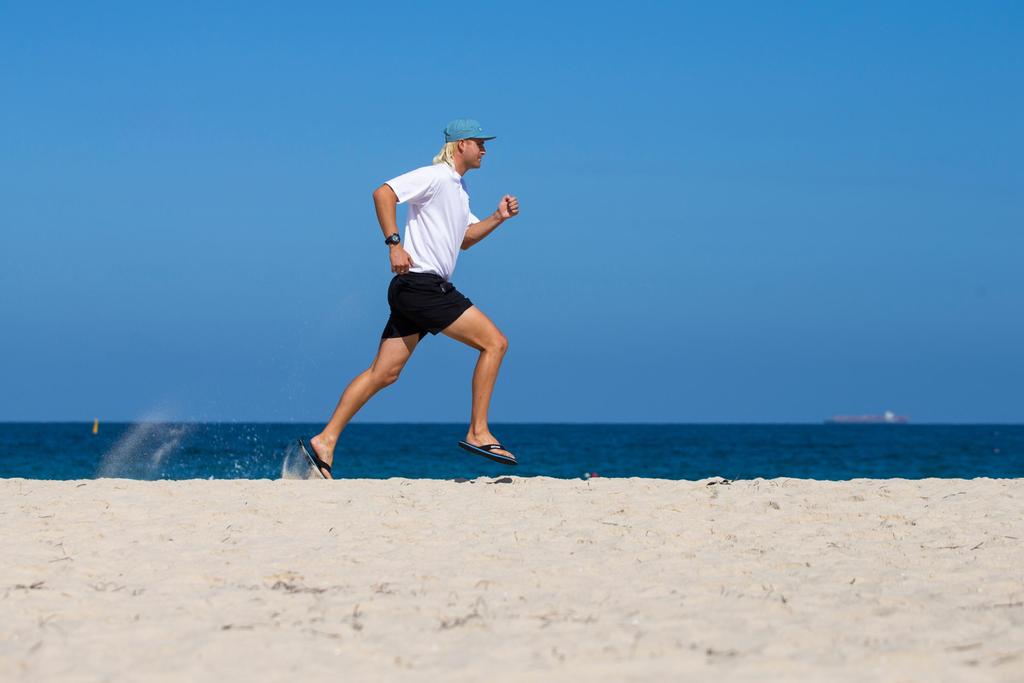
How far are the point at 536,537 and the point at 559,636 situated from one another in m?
1.60

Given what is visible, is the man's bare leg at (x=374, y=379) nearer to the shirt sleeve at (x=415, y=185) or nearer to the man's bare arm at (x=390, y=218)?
the man's bare arm at (x=390, y=218)

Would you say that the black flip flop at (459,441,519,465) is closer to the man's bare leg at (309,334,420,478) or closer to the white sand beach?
the white sand beach

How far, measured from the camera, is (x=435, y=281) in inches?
259

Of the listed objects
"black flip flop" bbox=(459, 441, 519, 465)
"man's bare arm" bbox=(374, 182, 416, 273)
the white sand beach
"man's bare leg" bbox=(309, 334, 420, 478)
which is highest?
"man's bare arm" bbox=(374, 182, 416, 273)

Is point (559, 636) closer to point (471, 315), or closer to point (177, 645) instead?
point (177, 645)

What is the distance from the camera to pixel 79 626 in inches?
143

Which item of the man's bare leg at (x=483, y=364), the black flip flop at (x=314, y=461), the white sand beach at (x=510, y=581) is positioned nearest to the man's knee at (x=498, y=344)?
the man's bare leg at (x=483, y=364)

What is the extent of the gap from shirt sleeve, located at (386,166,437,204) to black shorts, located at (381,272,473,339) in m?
0.43

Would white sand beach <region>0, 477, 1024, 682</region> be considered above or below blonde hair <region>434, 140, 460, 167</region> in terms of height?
below

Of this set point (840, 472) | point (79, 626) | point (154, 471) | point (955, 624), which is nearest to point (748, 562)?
point (955, 624)

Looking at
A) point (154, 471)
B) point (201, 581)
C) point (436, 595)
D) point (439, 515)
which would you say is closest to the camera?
point (436, 595)

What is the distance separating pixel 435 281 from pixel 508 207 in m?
0.68

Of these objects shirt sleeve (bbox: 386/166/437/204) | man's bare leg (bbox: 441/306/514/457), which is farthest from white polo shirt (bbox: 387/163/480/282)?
man's bare leg (bbox: 441/306/514/457)

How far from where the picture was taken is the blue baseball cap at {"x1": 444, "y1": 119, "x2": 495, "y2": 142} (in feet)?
21.9
